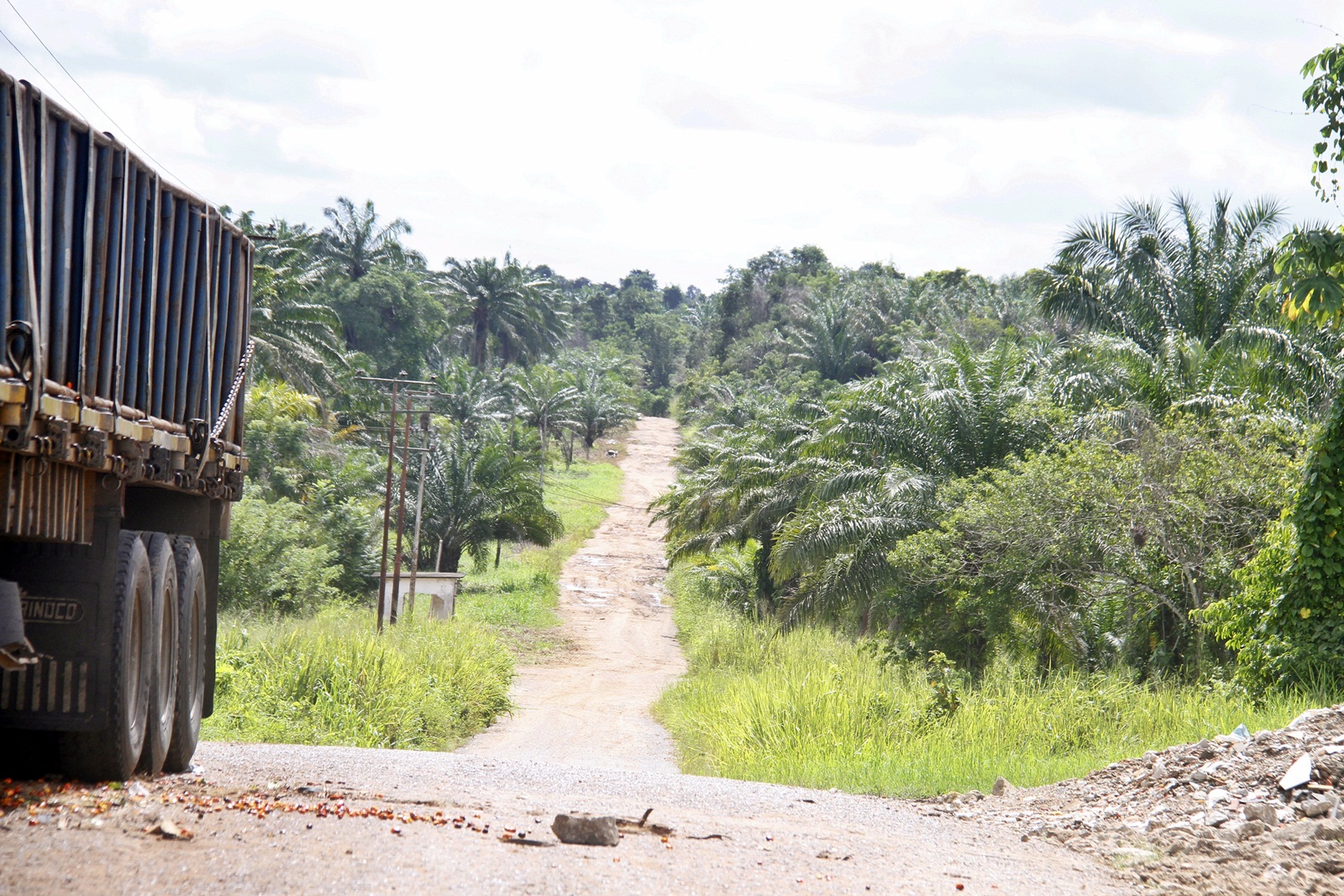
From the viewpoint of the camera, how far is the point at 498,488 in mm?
38594

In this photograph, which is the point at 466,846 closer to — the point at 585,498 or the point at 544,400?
the point at 585,498

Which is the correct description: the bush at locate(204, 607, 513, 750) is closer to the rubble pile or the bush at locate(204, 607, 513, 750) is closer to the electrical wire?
the rubble pile

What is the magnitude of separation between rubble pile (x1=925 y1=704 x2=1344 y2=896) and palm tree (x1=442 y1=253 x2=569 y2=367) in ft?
210

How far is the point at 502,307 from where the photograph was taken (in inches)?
2849

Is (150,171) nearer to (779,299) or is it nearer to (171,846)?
(171,846)

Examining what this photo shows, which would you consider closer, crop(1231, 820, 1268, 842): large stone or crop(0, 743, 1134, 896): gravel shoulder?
crop(0, 743, 1134, 896): gravel shoulder

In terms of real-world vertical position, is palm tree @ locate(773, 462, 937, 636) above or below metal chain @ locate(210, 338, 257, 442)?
below

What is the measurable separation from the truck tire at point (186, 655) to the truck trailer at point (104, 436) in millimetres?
19

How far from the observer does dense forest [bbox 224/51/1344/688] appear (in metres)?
15.5

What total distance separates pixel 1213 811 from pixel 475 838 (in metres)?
4.50

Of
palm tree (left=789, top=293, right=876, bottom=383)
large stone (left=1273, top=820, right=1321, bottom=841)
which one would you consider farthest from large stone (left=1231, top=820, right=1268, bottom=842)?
palm tree (left=789, top=293, right=876, bottom=383)

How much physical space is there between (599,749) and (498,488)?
20374mm

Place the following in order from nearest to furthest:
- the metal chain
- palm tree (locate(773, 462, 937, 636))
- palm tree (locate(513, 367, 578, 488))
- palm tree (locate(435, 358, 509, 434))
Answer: the metal chain
palm tree (locate(773, 462, 937, 636))
palm tree (locate(435, 358, 509, 434))
palm tree (locate(513, 367, 578, 488))

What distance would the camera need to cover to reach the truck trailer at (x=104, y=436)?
538cm
